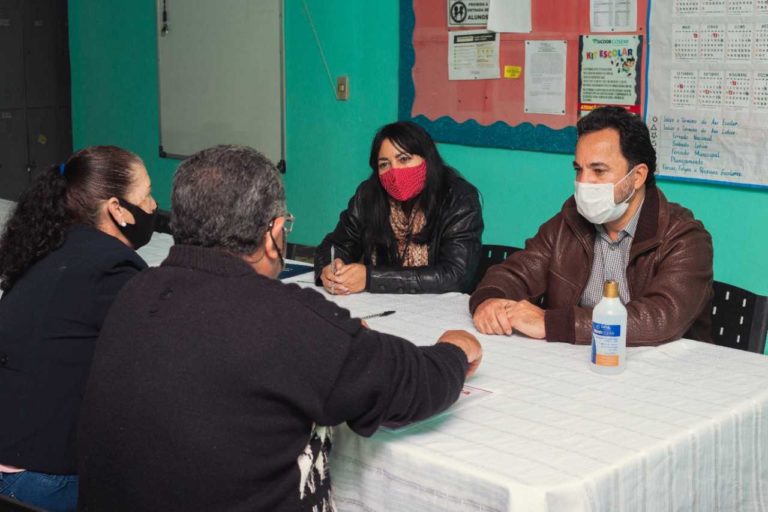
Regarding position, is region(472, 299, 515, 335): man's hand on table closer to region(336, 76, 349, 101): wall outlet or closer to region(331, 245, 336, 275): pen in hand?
region(331, 245, 336, 275): pen in hand

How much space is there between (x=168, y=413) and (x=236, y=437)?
4.3 inches

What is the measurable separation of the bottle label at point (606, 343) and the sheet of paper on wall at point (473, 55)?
8.03ft

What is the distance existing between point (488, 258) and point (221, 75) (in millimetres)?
2881

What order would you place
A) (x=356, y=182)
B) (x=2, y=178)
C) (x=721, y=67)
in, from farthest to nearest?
(x=2, y=178) → (x=356, y=182) → (x=721, y=67)

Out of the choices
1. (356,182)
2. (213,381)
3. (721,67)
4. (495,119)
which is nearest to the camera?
(213,381)

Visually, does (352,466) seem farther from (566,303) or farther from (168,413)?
Answer: (566,303)

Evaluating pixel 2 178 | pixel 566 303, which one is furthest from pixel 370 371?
pixel 2 178

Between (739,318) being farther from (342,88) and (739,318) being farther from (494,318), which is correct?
(342,88)

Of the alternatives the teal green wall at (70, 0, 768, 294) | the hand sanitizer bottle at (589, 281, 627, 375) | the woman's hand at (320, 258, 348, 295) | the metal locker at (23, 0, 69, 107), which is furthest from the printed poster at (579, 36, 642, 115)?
the metal locker at (23, 0, 69, 107)

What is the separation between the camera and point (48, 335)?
204 centimetres

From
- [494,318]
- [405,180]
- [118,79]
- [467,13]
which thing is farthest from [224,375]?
[118,79]

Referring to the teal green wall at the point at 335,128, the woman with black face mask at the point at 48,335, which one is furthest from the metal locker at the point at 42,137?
the woman with black face mask at the point at 48,335

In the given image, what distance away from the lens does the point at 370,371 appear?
1.57 m

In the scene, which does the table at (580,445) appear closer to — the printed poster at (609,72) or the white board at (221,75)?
the printed poster at (609,72)
